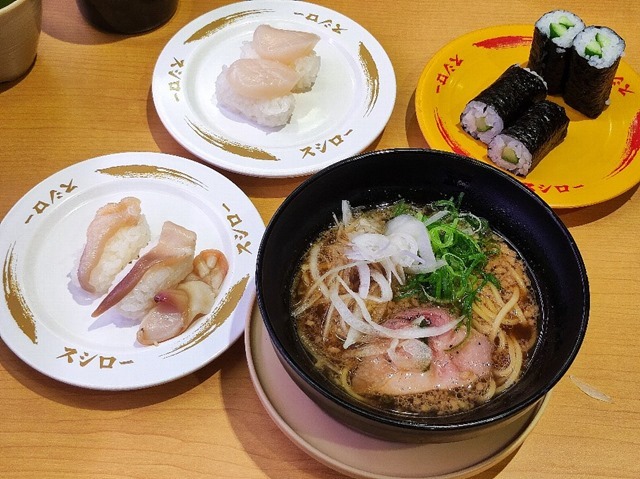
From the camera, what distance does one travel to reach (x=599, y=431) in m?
1.38

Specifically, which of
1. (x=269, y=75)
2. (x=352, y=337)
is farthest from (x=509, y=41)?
(x=352, y=337)

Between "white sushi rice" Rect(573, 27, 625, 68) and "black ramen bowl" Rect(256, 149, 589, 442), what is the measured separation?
935mm

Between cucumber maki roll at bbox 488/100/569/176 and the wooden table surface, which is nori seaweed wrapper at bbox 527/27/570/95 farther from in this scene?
the wooden table surface

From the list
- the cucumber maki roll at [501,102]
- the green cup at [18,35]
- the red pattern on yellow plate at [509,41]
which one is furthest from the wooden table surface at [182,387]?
the red pattern on yellow plate at [509,41]

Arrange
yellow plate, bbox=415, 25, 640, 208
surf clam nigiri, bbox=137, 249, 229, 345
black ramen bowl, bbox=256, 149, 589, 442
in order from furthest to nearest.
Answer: yellow plate, bbox=415, 25, 640, 208
surf clam nigiri, bbox=137, 249, 229, 345
black ramen bowl, bbox=256, 149, 589, 442

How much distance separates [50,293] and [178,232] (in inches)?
13.9

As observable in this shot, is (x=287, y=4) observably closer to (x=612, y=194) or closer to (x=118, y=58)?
(x=118, y=58)

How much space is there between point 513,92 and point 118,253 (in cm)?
134

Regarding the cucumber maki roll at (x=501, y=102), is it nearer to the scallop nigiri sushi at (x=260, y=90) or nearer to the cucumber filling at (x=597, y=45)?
the cucumber filling at (x=597, y=45)

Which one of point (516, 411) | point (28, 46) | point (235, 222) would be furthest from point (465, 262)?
point (28, 46)

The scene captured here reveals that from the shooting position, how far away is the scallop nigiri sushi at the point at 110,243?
154 cm

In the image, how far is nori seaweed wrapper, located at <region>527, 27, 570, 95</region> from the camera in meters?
2.08

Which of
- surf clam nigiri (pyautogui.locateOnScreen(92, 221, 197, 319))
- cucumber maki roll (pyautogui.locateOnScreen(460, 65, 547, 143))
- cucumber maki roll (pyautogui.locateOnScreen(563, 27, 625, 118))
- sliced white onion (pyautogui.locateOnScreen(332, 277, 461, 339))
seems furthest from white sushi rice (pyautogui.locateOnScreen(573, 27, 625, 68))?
surf clam nigiri (pyautogui.locateOnScreen(92, 221, 197, 319))

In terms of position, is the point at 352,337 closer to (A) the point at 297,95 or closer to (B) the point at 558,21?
(A) the point at 297,95
